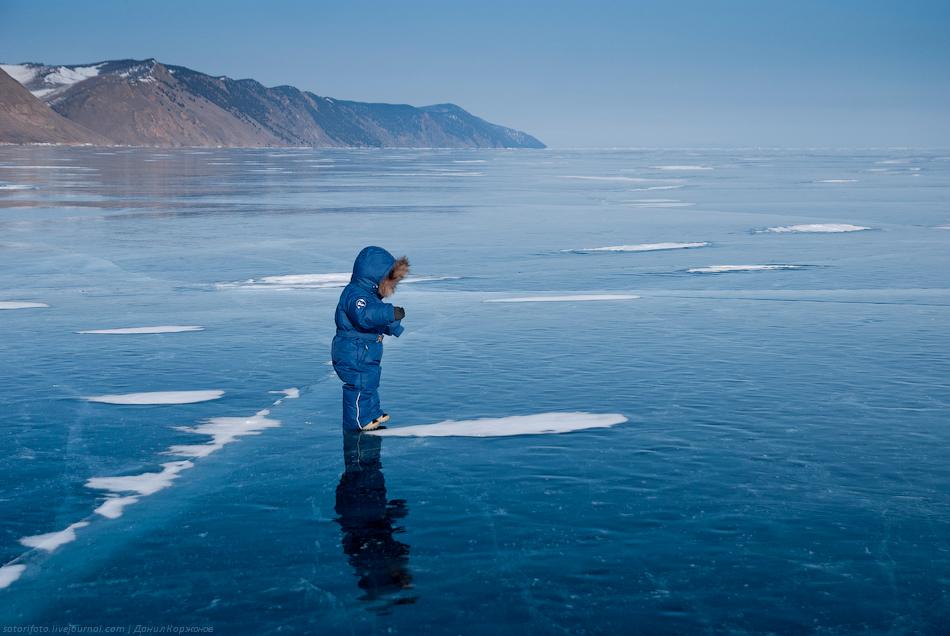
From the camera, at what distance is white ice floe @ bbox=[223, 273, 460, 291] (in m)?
12.4

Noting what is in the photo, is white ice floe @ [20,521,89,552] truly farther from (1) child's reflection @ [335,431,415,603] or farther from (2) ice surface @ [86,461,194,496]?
(1) child's reflection @ [335,431,415,603]

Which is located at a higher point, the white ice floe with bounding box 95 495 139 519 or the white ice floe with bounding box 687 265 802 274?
the white ice floe with bounding box 687 265 802 274

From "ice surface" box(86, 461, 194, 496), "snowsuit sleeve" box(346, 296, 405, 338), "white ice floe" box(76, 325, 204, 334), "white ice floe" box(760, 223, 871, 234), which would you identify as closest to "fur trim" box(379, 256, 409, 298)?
"snowsuit sleeve" box(346, 296, 405, 338)

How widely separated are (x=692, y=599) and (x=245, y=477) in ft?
8.72

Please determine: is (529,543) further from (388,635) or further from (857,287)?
(857,287)

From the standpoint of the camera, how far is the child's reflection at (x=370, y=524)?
3838 millimetres

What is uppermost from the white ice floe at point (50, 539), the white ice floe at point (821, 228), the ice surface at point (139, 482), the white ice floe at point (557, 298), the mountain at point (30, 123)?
the mountain at point (30, 123)

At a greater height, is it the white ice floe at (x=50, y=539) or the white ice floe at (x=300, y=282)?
the white ice floe at (x=300, y=282)

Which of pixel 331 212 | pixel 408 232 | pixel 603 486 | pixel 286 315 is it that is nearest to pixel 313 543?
pixel 603 486

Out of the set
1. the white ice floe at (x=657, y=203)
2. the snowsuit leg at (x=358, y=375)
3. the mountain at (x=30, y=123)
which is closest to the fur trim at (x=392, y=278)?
the snowsuit leg at (x=358, y=375)

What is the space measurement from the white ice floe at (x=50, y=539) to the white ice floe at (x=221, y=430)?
118cm

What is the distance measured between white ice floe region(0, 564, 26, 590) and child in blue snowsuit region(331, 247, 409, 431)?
209 centimetres

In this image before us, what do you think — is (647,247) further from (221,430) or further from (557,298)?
(221,430)

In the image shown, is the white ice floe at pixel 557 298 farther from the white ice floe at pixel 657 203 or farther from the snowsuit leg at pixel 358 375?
the white ice floe at pixel 657 203
